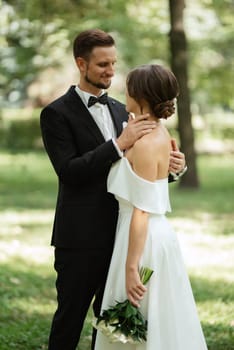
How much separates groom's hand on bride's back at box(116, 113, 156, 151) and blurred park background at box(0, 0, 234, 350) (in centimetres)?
217

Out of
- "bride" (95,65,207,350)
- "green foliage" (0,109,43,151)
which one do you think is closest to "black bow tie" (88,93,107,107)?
"bride" (95,65,207,350)


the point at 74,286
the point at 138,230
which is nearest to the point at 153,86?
the point at 138,230

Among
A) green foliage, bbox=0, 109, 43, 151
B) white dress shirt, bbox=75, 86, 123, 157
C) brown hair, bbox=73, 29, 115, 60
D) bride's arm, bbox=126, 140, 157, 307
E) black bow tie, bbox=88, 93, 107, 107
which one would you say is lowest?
green foliage, bbox=0, 109, 43, 151

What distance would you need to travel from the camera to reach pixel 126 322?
4.25m

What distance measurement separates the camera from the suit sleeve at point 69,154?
14.3 ft

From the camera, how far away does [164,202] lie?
4.43m

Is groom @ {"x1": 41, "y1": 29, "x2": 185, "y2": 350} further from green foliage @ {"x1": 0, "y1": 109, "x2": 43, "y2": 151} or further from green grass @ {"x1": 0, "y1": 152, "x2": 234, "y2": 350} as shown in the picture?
green foliage @ {"x1": 0, "y1": 109, "x2": 43, "y2": 151}

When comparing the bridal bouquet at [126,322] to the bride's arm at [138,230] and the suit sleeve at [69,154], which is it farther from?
the suit sleeve at [69,154]

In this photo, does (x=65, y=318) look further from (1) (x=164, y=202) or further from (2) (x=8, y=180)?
(2) (x=8, y=180)

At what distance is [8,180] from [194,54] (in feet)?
18.3

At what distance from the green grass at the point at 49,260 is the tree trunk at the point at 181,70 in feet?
3.40

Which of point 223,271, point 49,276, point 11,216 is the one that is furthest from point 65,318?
point 11,216

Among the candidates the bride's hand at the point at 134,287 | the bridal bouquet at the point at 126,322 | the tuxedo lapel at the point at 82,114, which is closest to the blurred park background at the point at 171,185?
the bridal bouquet at the point at 126,322

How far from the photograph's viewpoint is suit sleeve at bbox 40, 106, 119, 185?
172 inches
